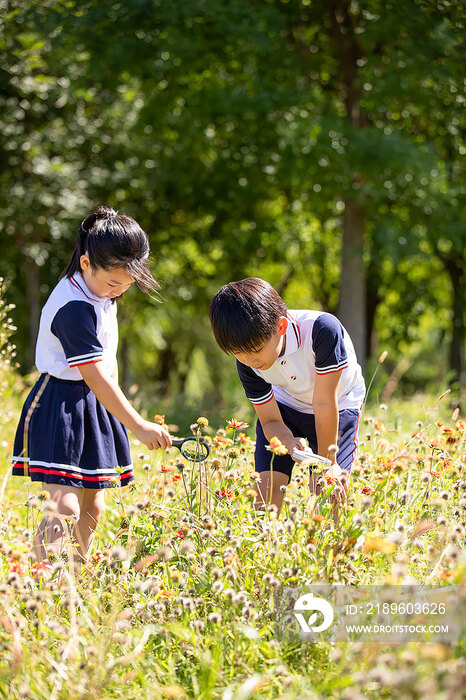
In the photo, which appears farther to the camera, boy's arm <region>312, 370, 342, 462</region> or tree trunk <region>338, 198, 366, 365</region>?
tree trunk <region>338, 198, 366, 365</region>

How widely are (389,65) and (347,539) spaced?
6.95m

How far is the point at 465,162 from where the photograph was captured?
31.8 ft

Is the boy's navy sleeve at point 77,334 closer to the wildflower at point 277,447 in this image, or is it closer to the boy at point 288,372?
the boy at point 288,372

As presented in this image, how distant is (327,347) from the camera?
268 cm

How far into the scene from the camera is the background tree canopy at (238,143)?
7781mm

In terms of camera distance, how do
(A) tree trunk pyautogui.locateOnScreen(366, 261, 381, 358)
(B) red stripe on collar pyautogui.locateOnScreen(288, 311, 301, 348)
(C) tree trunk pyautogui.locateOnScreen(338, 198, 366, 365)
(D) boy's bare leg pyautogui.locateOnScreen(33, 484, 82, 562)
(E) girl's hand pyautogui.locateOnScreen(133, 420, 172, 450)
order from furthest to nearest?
(A) tree trunk pyautogui.locateOnScreen(366, 261, 381, 358)
(C) tree trunk pyautogui.locateOnScreen(338, 198, 366, 365)
(B) red stripe on collar pyautogui.locateOnScreen(288, 311, 301, 348)
(D) boy's bare leg pyautogui.locateOnScreen(33, 484, 82, 562)
(E) girl's hand pyautogui.locateOnScreen(133, 420, 172, 450)

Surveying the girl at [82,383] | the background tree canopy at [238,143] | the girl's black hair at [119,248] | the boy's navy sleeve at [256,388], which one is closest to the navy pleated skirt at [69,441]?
the girl at [82,383]

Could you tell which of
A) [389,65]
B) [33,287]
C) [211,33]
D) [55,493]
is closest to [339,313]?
[389,65]

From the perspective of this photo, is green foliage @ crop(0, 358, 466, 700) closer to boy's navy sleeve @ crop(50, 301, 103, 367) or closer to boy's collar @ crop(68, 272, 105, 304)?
boy's navy sleeve @ crop(50, 301, 103, 367)

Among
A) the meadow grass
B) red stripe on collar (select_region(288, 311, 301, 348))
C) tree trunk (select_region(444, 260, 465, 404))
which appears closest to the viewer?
the meadow grass

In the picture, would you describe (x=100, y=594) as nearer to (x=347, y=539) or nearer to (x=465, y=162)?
(x=347, y=539)

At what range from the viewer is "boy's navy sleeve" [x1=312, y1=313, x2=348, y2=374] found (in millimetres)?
2670

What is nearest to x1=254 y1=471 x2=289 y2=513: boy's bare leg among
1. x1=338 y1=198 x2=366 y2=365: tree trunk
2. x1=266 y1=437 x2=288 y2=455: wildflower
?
x1=266 y1=437 x2=288 y2=455: wildflower

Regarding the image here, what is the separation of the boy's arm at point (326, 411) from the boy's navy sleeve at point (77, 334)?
2.93ft
